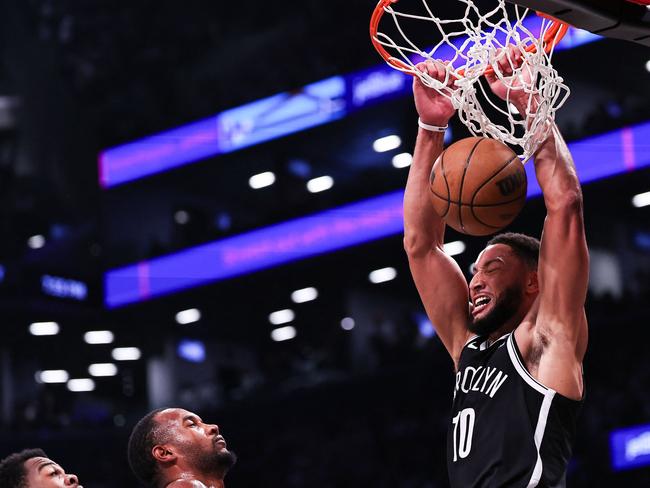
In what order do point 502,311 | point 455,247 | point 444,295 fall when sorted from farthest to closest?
point 455,247 < point 444,295 < point 502,311

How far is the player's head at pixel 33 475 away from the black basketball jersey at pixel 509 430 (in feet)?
4.78

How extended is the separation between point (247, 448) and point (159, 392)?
3.69m

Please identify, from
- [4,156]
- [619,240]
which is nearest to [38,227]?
[4,156]

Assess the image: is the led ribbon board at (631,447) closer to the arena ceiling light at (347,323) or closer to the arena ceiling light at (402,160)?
the arena ceiling light at (402,160)

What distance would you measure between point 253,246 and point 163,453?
12327mm

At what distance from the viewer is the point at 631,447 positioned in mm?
11578

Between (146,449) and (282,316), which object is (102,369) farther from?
(146,449)

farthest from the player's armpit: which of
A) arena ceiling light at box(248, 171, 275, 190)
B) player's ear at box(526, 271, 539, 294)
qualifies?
arena ceiling light at box(248, 171, 275, 190)

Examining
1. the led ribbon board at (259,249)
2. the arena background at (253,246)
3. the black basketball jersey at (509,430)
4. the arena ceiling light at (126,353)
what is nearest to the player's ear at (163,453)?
the black basketball jersey at (509,430)

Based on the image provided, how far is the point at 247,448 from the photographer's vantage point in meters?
15.7

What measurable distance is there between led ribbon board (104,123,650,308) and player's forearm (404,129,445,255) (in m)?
8.60

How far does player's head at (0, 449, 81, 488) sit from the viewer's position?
3762 millimetres

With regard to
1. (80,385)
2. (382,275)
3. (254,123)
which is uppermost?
(254,123)

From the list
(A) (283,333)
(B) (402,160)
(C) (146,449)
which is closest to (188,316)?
(A) (283,333)
